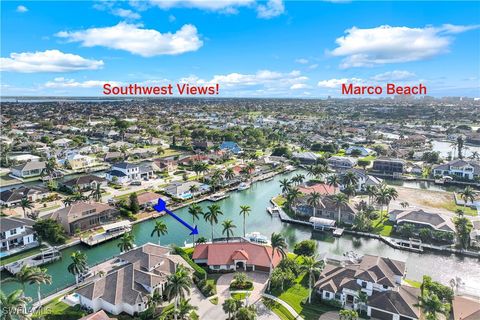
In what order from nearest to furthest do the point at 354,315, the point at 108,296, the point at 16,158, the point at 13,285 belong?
the point at 354,315 → the point at 108,296 → the point at 13,285 → the point at 16,158

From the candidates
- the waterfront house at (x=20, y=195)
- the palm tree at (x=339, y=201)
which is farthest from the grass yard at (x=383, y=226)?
the waterfront house at (x=20, y=195)

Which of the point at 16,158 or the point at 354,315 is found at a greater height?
the point at 16,158

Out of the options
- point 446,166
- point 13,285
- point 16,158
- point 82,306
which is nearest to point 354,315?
point 82,306

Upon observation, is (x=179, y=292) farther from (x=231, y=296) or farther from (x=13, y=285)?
(x=13, y=285)

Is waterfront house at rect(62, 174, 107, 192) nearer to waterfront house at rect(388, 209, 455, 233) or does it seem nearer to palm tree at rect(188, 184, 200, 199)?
palm tree at rect(188, 184, 200, 199)

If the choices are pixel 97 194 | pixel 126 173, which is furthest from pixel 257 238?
pixel 126 173

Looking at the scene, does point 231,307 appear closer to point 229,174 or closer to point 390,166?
point 229,174

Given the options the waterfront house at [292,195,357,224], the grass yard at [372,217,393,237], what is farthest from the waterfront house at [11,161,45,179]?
the grass yard at [372,217,393,237]
